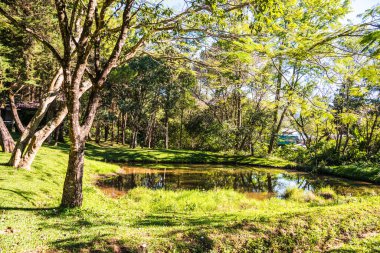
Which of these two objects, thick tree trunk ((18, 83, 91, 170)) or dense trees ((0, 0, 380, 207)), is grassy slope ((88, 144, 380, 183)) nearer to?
dense trees ((0, 0, 380, 207))

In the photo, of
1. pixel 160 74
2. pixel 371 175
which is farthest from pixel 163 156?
pixel 371 175

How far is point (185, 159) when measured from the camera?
3450 centimetres

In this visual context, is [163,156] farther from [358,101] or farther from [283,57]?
[283,57]

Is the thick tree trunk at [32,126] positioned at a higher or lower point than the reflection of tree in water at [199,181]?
higher

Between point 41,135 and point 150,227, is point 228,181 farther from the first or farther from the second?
point 150,227

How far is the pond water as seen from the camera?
19352 millimetres

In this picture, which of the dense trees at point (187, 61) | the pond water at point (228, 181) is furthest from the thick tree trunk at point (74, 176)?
the pond water at point (228, 181)

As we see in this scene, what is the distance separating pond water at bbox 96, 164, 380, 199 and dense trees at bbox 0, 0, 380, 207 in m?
4.67

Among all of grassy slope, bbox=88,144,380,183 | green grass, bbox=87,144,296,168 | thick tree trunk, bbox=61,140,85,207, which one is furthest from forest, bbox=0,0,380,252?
green grass, bbox=87,144,296,168

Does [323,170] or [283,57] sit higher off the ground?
[283,57]

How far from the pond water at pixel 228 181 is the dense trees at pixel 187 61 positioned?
4668 millimetres

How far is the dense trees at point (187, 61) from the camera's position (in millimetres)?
8273

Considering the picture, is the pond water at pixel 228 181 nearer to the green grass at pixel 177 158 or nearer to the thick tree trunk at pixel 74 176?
the green grass at pixel 177 158

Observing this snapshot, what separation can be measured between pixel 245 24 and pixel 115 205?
8809 mm
